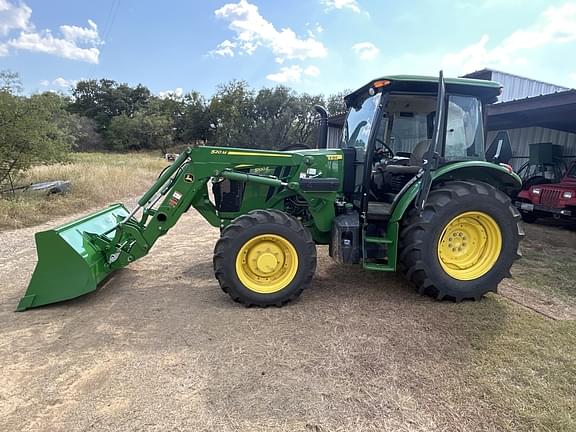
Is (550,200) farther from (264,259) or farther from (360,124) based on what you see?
(264,259)

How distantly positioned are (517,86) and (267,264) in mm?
12061

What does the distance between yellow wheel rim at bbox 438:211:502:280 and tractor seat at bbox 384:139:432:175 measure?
0.72m

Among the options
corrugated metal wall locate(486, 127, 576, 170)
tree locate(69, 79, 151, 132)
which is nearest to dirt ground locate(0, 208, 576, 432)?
corrugated metal wall locate(486, 127, 576, 170)

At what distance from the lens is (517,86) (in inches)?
473

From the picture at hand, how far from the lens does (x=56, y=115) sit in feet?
39.9

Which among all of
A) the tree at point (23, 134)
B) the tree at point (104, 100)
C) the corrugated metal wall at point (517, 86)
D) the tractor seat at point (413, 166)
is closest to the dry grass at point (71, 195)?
the tree at point (23, 134)

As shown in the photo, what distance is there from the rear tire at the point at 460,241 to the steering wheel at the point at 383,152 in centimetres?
77

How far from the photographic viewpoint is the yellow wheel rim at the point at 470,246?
3.90 m

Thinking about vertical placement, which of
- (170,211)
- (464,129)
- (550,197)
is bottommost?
(550,197)

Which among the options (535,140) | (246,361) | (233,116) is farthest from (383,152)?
(233,116)

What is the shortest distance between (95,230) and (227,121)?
33.6 m

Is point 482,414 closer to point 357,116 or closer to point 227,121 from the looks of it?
point 357,116

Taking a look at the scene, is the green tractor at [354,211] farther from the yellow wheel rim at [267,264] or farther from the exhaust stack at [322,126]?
the exhaust stack at [322,126]

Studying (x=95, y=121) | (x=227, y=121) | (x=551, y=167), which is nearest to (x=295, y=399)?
(x=551, y=167)
